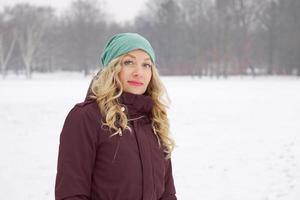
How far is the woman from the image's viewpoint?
209 cm

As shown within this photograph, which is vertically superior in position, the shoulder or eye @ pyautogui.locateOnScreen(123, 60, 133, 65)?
eye @ pyautogui.locateOnScreen(123, 60, 133, 65)

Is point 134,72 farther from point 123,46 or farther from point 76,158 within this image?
point 76,158

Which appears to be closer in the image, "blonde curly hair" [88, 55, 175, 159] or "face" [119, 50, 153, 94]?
"blonde curly hair" [88, 55, 175, 159]

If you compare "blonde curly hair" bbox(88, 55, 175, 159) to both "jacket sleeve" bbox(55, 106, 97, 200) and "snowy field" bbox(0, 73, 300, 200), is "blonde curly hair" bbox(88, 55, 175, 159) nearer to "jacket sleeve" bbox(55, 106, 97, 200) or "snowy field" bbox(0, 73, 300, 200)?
"jacket sleeve" bbox(55, 106, 97, 200)

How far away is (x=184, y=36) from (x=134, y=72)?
57285 mm

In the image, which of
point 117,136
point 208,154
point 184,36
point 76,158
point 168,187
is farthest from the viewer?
point 184,36

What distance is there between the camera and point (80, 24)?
207ft

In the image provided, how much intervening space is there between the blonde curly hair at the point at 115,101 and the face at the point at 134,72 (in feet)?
0.13

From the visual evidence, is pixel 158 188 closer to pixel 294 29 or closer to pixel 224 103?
pixel 224 103

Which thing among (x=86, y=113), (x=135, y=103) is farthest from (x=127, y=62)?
(x=86, y=113)

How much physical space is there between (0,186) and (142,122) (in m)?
4.76

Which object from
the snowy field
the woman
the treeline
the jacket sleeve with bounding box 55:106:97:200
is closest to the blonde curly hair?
the woman

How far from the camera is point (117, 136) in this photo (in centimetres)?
219

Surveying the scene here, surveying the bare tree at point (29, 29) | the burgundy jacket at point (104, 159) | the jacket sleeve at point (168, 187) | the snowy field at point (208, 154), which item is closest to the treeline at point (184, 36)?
the bare tree at point (29, 29)
